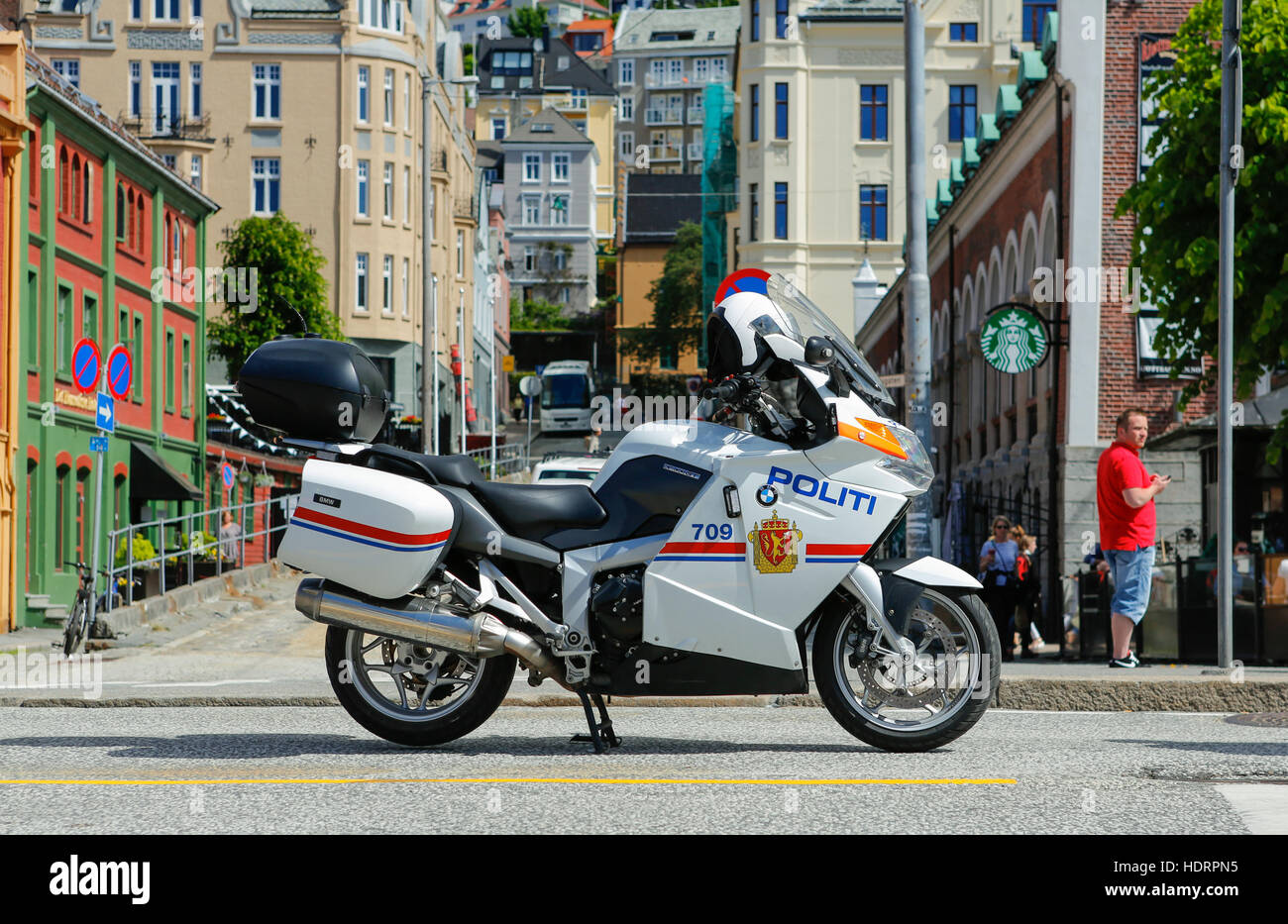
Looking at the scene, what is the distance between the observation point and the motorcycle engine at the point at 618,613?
7.34 meters

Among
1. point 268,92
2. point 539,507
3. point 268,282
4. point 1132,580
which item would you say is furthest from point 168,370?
point 539,507

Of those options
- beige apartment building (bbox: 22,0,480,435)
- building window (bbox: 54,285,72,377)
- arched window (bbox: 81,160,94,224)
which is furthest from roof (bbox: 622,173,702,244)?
building window (bbox: 54,285,72,377)

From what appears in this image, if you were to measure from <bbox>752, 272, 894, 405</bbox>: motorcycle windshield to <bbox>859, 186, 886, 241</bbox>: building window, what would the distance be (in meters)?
60.2

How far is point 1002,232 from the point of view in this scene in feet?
111

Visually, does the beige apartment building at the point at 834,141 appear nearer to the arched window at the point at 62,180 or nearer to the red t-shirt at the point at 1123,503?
the arched window at the point at 62,180

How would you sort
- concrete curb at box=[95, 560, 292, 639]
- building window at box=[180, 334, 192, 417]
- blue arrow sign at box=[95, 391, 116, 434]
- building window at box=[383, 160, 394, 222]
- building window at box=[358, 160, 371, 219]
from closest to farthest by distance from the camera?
blue arrow sign at box=[95, 391, 116, 434], concrete curb at box=[95, 560, 292, 639], building window at box=[180, 334, 192, 417], building window at box=[358, 160, 371, 219], building window at box=[383, 160, 394, 222]

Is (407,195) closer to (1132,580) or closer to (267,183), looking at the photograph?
(267,183)

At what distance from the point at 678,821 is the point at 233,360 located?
55.7 m

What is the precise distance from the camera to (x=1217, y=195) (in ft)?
58.1

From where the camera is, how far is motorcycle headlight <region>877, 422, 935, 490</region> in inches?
294

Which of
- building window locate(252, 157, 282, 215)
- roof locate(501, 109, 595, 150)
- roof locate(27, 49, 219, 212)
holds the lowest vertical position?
roof locate(27, 49, 219, 212)

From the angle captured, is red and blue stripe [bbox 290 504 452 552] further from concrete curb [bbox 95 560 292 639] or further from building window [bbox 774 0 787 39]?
building window [bbox 774 0 787 39]

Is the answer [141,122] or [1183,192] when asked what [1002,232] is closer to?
[1183,192]

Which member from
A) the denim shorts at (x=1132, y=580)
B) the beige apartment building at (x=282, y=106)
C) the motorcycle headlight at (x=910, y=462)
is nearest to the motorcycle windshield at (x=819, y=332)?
the motorcycle headlight at (x=910, y=462)
